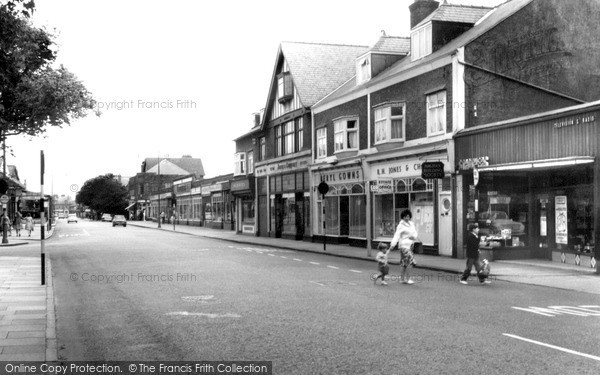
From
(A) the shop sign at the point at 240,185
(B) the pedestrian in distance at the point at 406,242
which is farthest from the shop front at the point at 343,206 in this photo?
(B) the pedestrian in distance at the point at 406,242

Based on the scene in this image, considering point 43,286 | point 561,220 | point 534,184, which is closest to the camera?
point 43,286

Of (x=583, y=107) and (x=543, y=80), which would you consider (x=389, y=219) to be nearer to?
(x=543, y=80)

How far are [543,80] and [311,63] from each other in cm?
1692

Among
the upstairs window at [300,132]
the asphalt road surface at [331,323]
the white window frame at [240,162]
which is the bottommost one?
the asphalt road surface at [331,323]

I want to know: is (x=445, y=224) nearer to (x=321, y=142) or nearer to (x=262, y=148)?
(x=321, y=142)

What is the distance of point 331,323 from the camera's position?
9.59 m

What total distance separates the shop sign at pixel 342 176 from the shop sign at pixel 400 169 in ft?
5.14

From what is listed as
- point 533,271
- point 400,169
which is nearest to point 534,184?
point 533,271

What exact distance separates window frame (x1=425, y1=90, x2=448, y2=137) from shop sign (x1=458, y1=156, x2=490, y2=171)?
1.70 meters

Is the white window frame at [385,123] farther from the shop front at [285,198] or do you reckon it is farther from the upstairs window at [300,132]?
the upstairs window at [300,132]

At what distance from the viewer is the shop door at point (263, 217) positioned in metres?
42.0

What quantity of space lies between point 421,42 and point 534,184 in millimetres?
8738

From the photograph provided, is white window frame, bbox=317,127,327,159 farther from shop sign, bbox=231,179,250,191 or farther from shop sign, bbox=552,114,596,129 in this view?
shop sign, bbox=552,114,596,129

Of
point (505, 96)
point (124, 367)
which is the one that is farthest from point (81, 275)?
point (505, 96)
